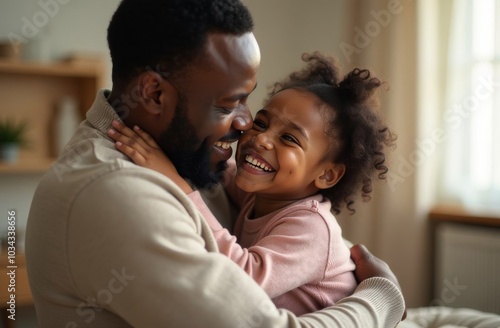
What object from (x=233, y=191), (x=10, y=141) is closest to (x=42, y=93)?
(x=10, y=141)

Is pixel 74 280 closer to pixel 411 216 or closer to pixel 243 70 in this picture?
pixel 243 70

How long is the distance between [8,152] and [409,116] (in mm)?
2459

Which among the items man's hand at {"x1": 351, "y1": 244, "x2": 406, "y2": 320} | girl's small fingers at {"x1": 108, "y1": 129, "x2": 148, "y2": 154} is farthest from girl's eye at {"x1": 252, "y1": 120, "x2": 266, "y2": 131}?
girl's small fingers at {"x1": 108, "y1": 129, "x2": 148, "y2": 154}

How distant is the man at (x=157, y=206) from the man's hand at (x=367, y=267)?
9 centimetres

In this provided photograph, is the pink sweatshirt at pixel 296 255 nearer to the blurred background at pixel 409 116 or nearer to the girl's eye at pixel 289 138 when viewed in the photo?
the girl's eye at pixel 289 138

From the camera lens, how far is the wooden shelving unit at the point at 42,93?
3.67 metres

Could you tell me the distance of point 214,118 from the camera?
119cm

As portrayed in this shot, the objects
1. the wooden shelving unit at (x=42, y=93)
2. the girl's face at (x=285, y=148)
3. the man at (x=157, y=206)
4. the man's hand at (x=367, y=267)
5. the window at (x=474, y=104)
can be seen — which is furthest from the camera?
the wooden shelving unit at (x=42, y=93)

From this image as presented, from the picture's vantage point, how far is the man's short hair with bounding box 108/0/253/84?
43.9 inches

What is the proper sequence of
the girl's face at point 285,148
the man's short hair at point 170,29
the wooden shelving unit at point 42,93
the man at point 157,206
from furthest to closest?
the wooden shelving unit at point 42,93 < the girl's face at point 285,148 < the man's short hair at point 170,29 < the man at point 157,206

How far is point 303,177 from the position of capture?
163 cm

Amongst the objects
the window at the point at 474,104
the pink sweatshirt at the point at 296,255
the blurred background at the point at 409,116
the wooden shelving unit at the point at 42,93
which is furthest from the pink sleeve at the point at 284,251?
the wooden shelving unit at the point at 42,93

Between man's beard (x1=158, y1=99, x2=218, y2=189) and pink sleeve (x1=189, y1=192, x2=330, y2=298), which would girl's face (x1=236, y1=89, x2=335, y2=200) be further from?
man's beard (x1=158, y1=99, x2=218, y2=189)

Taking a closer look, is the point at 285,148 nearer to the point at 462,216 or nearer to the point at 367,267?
the point at 367,267
